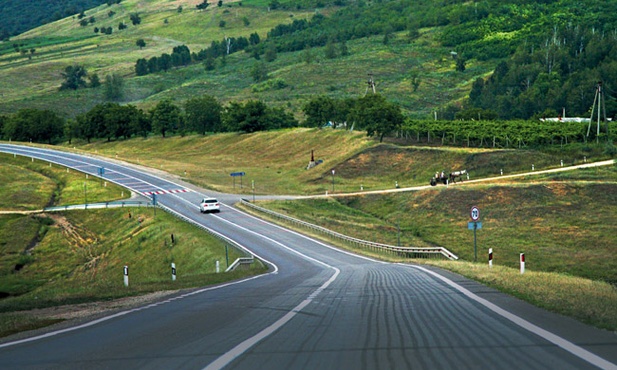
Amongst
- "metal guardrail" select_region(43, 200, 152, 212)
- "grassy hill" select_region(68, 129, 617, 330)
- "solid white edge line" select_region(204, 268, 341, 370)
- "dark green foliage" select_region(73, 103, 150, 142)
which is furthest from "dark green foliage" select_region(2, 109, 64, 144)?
"solid white edge line" select_region(204, 268, 341, 370)

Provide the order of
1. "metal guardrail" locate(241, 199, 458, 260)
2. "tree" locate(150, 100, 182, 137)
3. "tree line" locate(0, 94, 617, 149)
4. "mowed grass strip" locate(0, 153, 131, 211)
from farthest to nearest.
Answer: "tree" locate(150, 100, 182, 137)
"tree line" locate(0, 94, 617, 149)
"mowed grass strip" locate(0, 153, 131, 211)
"metal guardrail" locate(241, 199, 458, 260)

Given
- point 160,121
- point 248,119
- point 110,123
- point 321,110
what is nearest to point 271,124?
point 248,119

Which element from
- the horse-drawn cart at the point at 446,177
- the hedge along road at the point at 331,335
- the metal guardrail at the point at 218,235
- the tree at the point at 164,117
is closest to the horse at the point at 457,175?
the horse-drawn cart at the point at 446,177

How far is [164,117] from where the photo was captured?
16200cm

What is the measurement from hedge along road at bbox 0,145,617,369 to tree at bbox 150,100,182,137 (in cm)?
14619

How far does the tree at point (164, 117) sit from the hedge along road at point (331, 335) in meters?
146

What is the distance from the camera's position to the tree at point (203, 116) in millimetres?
161250

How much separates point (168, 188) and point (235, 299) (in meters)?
78.5

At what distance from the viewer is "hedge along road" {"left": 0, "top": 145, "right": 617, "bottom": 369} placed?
891cm

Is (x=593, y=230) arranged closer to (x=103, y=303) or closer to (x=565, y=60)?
(x=103, y=303)

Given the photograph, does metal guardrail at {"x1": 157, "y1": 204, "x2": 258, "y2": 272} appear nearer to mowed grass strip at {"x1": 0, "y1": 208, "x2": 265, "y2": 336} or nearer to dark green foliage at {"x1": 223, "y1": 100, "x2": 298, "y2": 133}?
mowed grass strip at {"x1": 0, "y1": 208, "x2": 265, "y2": 336}

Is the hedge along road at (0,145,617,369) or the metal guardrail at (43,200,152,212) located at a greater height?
the hedge along road at (0,145,617,369)

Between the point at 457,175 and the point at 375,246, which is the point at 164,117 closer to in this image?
the point at 457,175

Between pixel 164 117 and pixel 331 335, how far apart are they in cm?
15531
